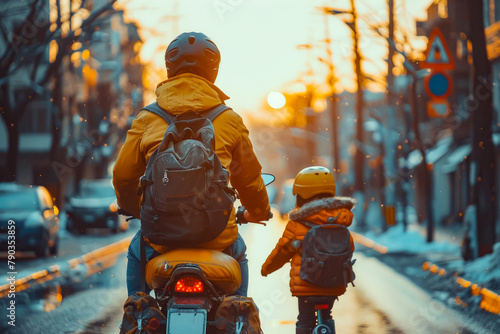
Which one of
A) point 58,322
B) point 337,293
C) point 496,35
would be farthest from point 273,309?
point 496,35

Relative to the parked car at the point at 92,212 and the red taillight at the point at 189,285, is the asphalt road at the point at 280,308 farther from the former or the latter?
the parked car at the point at 92,212

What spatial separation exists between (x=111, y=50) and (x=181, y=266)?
A: 64.6 meters

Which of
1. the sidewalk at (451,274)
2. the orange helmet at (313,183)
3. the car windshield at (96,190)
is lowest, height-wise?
the sidewalk at (451,274)

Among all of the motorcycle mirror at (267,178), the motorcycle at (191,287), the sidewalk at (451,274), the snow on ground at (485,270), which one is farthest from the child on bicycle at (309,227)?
the snow on ground at (485,270)

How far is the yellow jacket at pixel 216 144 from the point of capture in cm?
428

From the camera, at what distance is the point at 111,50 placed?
220 feet

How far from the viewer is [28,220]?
1855 centimetres

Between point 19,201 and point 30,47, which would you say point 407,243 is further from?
point 30,47

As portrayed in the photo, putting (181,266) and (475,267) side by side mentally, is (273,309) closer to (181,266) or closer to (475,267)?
(475,267)

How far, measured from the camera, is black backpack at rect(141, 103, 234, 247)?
3.89 m

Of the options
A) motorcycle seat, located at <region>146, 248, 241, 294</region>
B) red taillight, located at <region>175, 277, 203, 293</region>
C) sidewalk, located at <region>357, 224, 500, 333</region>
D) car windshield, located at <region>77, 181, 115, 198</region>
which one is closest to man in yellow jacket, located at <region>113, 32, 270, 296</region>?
motorcycle seat, located at <region>146, 248, 241, 294</region>

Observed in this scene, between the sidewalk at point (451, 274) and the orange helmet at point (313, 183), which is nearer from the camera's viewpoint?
the orange helmet at point (313, 183)

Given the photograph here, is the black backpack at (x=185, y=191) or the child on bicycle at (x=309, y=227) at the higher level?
the black backpack at (x=185, y=191)

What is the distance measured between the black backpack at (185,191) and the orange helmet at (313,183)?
6.11 feet
